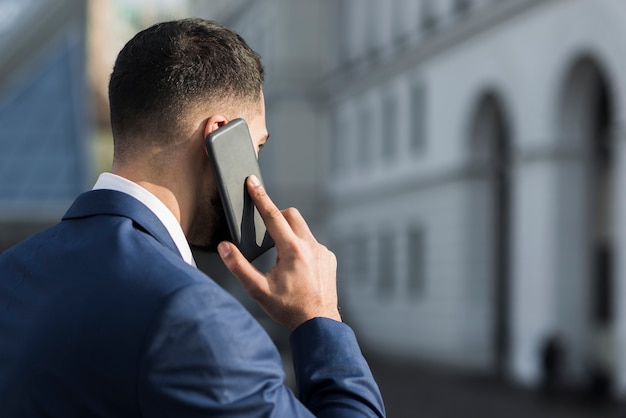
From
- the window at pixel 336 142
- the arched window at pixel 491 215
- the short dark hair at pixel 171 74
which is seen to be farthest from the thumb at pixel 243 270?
the window at pixel 336 142

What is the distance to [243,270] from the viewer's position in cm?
196

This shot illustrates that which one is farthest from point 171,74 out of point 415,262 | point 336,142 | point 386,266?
point 336,142

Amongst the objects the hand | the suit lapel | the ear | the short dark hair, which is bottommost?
the hand

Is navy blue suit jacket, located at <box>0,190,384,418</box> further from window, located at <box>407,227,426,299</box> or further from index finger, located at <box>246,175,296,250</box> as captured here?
window, located at <box>407,227,426,299</box>

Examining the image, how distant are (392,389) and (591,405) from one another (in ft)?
14.1

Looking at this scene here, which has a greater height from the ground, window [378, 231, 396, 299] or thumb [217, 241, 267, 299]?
thumb [217, 241, 267, 299]

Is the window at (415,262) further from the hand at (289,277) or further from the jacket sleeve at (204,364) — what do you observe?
the jacket sleeve at (204,364)

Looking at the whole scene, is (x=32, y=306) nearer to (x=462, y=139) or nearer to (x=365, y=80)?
(x=462, y=139)

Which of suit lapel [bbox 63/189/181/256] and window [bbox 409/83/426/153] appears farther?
window [bbox 409/83/426/153]

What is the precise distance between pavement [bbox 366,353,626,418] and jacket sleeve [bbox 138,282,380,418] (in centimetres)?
1648

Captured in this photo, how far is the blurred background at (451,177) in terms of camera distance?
2389 cm

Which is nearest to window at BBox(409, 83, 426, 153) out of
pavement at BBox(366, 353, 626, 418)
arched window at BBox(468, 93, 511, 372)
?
arched window at BBox(468, 93, 511, 372)

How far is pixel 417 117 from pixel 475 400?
13.7 m

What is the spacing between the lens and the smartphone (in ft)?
6.38
